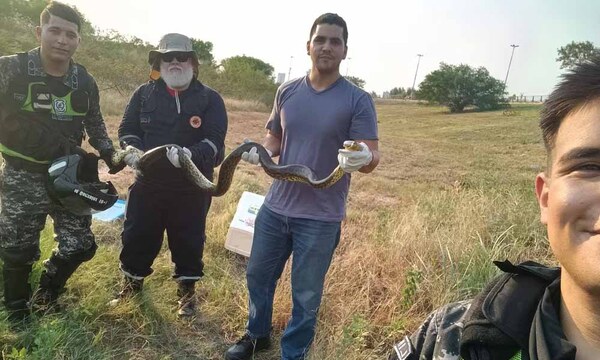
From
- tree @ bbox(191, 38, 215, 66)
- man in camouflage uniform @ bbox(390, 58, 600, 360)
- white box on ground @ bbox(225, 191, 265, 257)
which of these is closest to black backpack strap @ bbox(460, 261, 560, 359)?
man in camouflage uniform @ bbox(390, 58, 600, 360)

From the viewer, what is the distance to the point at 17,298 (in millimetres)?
3715

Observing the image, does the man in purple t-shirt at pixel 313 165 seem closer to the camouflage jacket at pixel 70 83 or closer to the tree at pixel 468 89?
the camouflage jacket at pixel 70 83

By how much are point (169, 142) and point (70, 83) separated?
0.91m

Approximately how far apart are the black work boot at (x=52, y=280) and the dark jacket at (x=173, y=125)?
938 mm

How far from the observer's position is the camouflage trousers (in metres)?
3.53

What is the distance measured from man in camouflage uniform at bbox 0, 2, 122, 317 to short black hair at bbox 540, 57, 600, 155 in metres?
3.47

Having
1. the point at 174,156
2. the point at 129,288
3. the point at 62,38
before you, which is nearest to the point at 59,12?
the point at 62,38

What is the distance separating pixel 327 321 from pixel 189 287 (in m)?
1.38

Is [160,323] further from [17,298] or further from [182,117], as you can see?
[182,117]

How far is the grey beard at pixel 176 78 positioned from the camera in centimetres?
398

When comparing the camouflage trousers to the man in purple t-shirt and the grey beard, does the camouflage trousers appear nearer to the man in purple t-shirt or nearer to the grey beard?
the grey beard

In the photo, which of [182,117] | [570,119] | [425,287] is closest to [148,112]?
[182,117]

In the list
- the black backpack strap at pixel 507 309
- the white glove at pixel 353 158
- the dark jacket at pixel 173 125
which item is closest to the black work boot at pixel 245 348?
the dark jacket at pixel 173 125

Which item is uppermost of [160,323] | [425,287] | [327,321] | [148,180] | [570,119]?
[570,119]
